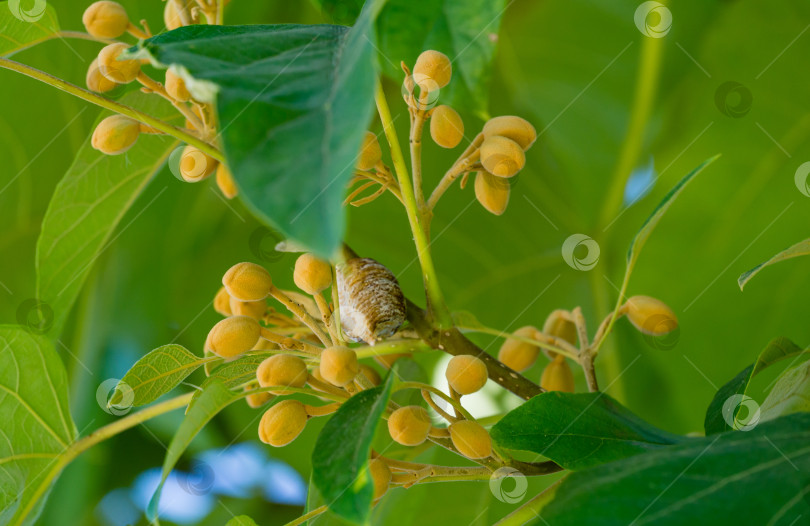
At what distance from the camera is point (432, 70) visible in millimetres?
473

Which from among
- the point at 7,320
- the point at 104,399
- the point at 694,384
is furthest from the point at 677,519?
the point at 7,320

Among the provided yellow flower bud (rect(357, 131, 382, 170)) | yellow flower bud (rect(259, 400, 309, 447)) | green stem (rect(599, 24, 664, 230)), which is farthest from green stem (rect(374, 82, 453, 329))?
green stem (rect(599, 24, 664, 230))

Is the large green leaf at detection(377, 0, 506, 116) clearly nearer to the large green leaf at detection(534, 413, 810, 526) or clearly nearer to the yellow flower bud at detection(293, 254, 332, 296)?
the yellow flower bud at detection(293, 254, 332, 296)

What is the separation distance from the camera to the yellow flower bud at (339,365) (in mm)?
420

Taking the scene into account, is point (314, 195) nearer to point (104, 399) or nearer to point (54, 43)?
point (104, 399)

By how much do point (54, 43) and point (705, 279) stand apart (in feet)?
2.70

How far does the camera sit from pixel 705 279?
92 cm

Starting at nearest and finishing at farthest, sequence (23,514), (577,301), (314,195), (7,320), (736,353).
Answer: (314,195) < (23,514) < (736,353) < (577,301) < (7,320)

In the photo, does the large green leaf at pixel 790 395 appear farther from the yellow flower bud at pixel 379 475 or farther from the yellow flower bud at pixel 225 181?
the yellow flower bud at pixel 225 181

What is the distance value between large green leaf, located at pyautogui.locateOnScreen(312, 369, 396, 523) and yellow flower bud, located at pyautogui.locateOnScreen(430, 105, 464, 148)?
0.20m

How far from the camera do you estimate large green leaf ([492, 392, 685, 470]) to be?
17.0 inches

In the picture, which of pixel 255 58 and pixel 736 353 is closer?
pixel 255 58

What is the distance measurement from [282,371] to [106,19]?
31 centimetres

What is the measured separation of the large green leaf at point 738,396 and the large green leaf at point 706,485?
0.09 metres
